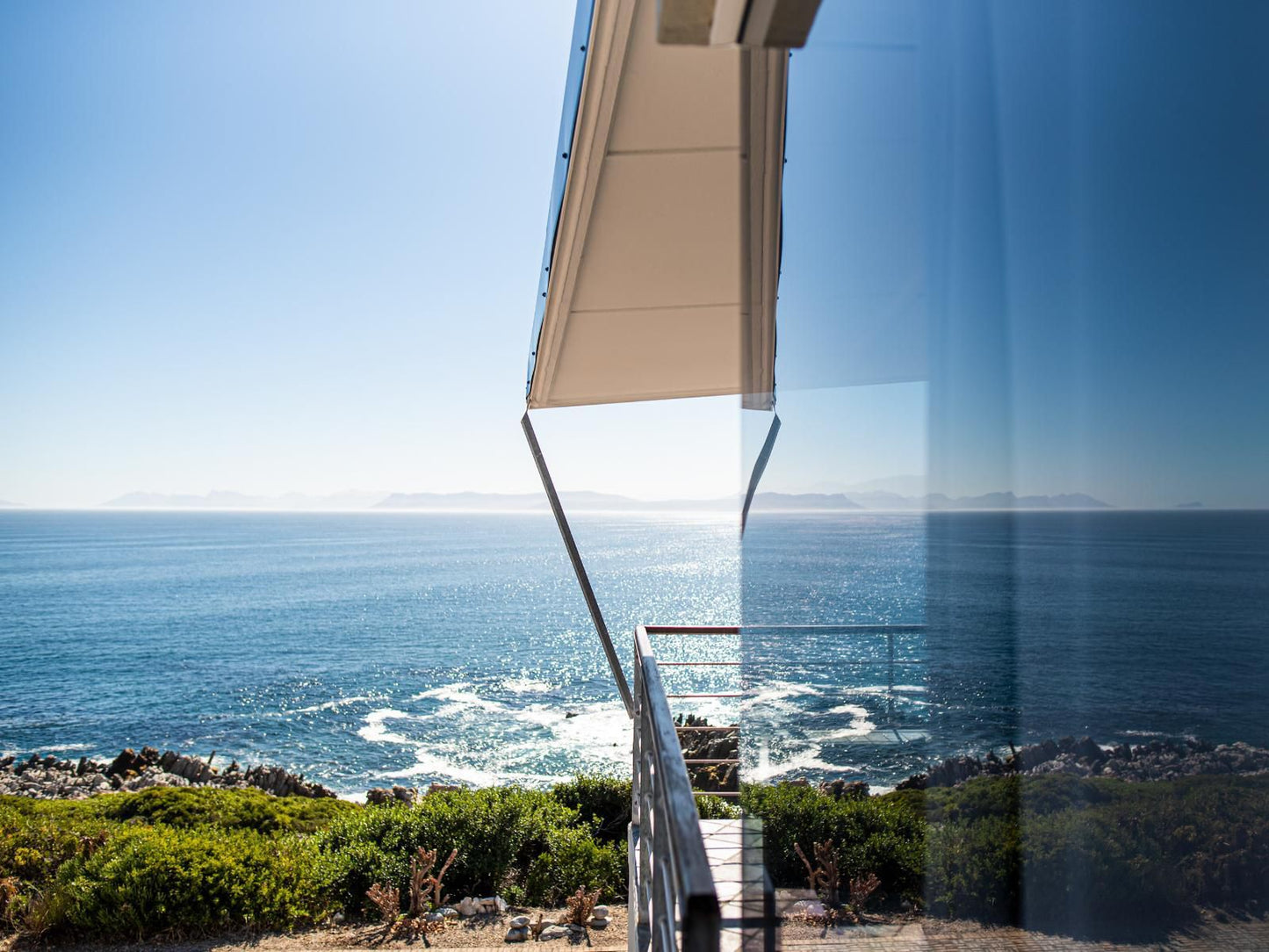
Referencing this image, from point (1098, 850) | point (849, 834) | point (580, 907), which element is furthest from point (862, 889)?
point (580, 907)

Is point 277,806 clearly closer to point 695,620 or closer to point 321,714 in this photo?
point 321,714

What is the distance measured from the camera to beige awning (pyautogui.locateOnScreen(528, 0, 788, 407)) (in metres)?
2.01

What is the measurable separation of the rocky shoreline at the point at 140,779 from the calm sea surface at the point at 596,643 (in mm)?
6185

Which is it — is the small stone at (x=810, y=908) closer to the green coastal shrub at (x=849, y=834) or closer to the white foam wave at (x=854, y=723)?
the green coastal shrub at (x=849, y=834)

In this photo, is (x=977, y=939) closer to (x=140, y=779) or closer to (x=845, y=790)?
(x=845, y=790)

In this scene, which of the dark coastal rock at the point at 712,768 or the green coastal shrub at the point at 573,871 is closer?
the green coastal shrub at the point at 573,871

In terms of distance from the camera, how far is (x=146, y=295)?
59.6 m

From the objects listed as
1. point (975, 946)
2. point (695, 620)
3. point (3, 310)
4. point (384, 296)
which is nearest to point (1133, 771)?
point (975, 946)

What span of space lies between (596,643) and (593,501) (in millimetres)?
61902

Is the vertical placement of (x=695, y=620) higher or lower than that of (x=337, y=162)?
lower

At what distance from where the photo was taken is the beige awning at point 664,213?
201 cm

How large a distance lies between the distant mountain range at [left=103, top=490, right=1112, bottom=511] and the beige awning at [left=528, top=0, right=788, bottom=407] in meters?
0.86

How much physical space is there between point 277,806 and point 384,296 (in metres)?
55.6

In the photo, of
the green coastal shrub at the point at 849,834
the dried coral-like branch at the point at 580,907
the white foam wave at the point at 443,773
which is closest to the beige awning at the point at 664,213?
the green coastal shrub at the point at 849,834
